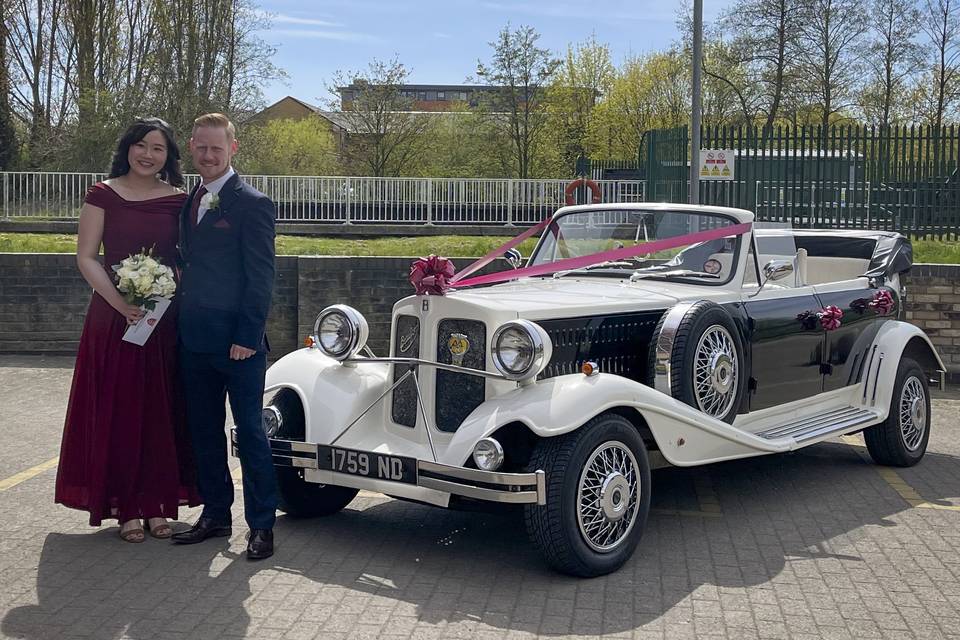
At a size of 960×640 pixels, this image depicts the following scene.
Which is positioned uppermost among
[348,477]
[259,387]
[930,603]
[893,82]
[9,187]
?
[893,82]

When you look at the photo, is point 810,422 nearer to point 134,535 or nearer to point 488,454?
point 488,454

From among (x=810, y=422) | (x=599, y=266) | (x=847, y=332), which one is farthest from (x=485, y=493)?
(x=847, y=332)

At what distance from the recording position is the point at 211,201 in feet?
18.1

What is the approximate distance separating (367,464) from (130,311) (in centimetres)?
148

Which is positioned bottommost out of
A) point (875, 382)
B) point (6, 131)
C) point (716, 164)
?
point (875, 382)

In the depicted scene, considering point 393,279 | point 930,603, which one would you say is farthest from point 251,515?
Answer: point 393,279

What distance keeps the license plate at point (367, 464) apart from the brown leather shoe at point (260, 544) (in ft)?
1.41

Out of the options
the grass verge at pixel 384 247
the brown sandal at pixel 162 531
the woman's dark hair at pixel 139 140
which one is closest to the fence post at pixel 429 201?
the grass verge at pixel 384 247

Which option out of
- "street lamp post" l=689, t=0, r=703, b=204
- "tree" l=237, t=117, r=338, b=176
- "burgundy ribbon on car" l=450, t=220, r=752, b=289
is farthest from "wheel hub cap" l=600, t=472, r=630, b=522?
"tree" l=237, t=117, r=338, b=176

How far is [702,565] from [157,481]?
2.85 metres

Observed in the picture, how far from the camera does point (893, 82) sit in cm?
3741

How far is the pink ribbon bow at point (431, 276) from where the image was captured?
581cm

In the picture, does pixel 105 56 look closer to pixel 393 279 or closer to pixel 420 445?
pixel 393 279

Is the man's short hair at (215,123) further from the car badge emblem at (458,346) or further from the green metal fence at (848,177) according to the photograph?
the green metal fence at (848,177)
